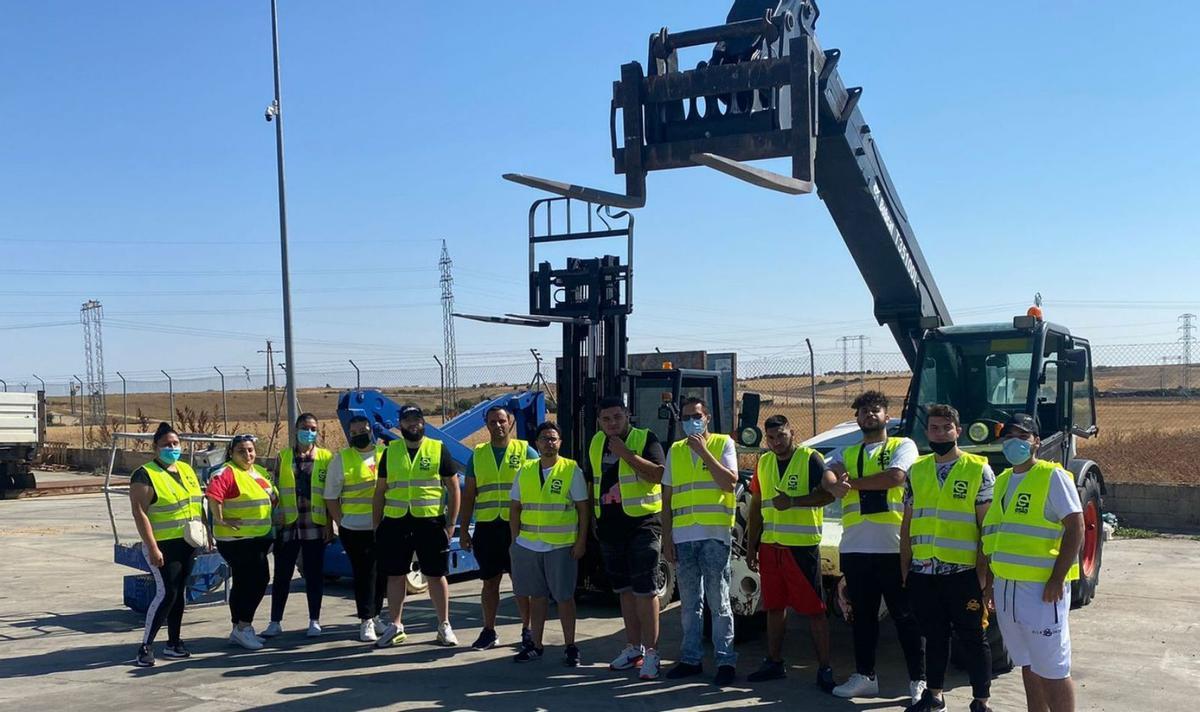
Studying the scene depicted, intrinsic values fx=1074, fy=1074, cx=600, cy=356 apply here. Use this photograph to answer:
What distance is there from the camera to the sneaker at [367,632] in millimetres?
8773

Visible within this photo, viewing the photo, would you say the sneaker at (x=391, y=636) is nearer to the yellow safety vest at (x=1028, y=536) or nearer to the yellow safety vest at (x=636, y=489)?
the yellow safety vest at (x=636, y=489)

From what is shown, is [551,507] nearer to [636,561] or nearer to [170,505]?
[636,561]

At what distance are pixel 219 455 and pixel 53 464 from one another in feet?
86.0

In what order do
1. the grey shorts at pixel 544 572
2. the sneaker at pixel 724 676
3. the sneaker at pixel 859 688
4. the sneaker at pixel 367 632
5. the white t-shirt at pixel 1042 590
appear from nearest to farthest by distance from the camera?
the white t-shirt at pixel 1042 590
the sneaker at pixel 859 688
the sneaker at pixel 724 676
the grey shorts at pixel 544 572
the sneaker at pixel 367 632

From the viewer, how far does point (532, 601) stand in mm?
8031

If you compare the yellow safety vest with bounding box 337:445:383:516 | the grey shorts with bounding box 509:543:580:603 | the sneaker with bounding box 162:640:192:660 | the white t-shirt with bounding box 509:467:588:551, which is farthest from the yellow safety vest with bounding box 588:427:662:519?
the sneaker with bounding box 162:640:192:660

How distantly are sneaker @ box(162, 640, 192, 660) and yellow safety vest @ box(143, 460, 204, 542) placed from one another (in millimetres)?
865

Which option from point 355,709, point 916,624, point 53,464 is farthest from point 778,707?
point 53,464

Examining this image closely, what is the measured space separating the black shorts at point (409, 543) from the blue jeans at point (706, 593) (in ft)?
7.08

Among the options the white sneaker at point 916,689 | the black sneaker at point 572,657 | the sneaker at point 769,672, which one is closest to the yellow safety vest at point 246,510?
the black sneaker at point 572,657

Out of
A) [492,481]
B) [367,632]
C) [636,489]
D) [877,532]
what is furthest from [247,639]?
[877,532]

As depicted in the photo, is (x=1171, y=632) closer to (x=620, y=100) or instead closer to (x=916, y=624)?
(x=916, y=624)

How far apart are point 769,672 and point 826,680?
43cm

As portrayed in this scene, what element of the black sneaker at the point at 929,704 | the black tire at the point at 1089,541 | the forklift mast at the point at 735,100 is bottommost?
the black sneaker at the point at 929,704
